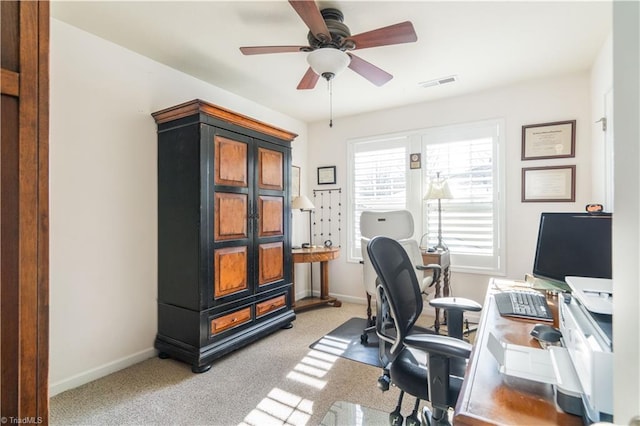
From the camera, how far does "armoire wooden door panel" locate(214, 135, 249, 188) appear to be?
2.47 meters

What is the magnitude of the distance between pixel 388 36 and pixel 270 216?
1863 millimetres

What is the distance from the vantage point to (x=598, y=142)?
256 cm

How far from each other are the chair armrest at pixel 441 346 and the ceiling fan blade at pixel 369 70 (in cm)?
181

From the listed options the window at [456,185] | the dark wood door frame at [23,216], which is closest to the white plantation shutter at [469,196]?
the window at [456,185]

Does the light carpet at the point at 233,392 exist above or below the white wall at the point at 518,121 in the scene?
below

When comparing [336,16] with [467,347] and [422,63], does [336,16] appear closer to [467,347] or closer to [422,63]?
[422,63]

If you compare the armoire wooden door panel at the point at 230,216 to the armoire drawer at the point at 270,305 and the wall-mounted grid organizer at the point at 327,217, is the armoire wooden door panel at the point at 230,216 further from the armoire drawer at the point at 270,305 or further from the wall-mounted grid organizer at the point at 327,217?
the wall-mounted grid organizer at the point at 327,217

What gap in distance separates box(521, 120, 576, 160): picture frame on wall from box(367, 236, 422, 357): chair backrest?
7.59ft

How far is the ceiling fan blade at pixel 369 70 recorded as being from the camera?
2.12 metres

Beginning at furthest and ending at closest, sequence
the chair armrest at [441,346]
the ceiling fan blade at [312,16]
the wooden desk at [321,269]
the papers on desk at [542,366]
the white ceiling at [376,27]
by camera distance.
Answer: the wooden desk at [321,269], the white ceiling at [376,27], the ceiling fan blade at [312,16], the chair armrest at [441,346], the papers on desk at [542,366]

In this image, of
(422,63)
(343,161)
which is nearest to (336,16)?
(422,63)

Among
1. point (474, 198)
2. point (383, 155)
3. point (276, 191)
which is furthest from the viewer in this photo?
point (383, 155)

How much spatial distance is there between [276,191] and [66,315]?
6.23 ft

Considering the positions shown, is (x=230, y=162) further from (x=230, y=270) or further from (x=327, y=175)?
(x=327, y=175)
